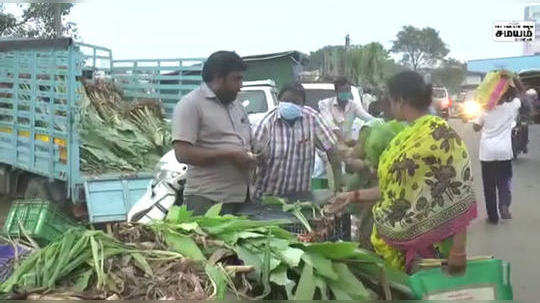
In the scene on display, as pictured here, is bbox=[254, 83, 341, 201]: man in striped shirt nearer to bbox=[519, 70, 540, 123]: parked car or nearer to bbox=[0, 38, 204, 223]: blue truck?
bbox=[0, 38, 204, 223]: blue truck

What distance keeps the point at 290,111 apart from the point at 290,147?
0.87ft

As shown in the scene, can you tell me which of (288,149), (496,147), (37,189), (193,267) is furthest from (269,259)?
(37,189)

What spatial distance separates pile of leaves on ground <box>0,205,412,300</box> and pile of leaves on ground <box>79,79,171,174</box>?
449 cm

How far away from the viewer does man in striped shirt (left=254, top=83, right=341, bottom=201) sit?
13.3 feet

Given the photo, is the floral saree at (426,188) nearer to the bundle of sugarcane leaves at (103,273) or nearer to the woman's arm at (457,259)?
the woman's arm at (457,259)

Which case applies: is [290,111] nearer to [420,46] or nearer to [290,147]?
[290,147]

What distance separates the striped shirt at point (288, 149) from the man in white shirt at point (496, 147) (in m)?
3.28

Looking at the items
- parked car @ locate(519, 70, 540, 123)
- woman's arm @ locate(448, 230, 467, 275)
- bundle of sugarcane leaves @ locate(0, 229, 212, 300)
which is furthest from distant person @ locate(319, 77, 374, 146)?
parked car @ locate(519, 70, 540, 123)

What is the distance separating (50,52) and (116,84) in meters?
1.83

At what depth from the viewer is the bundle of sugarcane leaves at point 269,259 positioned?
7.29 ft

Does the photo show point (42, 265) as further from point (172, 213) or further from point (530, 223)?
point (530, 223)

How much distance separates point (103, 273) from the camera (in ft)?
7.23

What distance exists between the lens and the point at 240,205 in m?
3.60

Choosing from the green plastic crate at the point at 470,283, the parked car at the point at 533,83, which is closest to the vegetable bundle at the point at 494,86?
the green plastic crate at the point at 470,283
